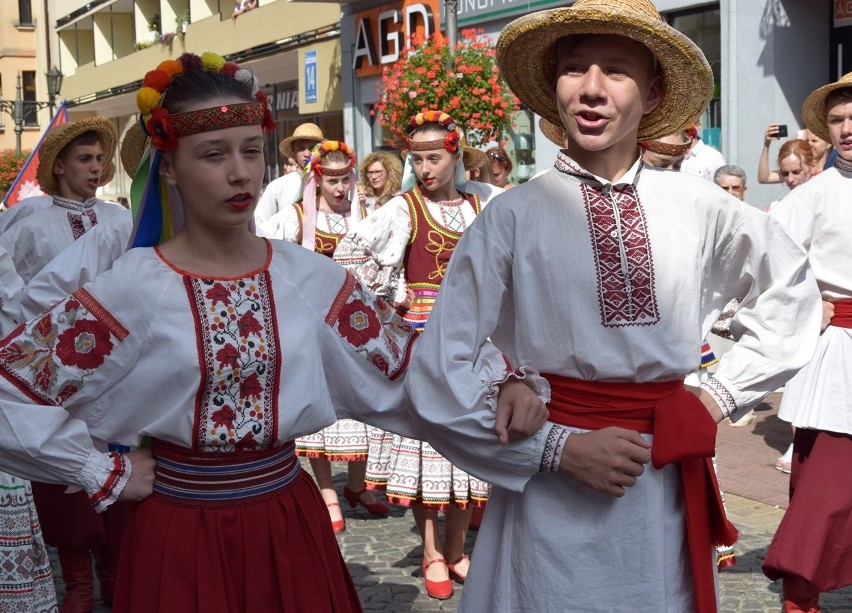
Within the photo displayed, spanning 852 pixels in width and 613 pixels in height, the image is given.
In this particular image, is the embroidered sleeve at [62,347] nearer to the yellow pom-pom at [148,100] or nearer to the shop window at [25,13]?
the yellow pom-pom at [148,100]

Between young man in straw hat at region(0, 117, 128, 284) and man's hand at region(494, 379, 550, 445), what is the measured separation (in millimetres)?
3598

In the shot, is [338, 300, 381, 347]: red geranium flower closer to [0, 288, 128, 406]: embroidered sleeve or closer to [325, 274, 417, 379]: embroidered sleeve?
[325, 274, 417, 379]: embroidered sleeve

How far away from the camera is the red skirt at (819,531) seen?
179 inches

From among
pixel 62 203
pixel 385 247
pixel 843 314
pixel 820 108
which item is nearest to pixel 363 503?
pixel 385 247

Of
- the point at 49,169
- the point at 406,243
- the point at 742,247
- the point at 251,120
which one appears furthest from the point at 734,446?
the point at 251,120

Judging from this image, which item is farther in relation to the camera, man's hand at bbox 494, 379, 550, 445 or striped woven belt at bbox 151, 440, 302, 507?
striped woven belt at bbox 151, 440, 302, 507

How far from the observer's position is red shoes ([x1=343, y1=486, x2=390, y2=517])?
661 cm

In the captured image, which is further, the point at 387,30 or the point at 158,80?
the point at 387,30

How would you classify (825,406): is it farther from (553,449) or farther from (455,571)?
(553,449)

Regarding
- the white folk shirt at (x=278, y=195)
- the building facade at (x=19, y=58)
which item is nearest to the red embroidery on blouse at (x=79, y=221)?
the white folk shirt at (x=278, y=195)

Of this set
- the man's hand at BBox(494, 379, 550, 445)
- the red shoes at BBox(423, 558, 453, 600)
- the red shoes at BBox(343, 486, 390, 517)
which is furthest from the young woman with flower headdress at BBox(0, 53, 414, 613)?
the red shoes at BBox(343, 486, 390, 517)

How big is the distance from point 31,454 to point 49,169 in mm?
3579

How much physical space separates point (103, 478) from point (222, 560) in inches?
13.5

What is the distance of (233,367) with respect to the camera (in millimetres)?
2951
